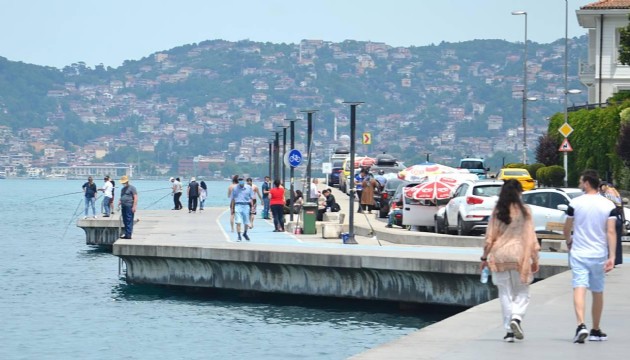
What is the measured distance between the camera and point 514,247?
1598 centimetres

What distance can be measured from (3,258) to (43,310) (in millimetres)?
24989

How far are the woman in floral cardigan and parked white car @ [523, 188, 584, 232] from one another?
1788 cm

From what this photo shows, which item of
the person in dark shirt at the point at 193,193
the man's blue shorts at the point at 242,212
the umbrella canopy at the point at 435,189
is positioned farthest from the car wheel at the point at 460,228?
the person in dark shirt at the point at 193,193

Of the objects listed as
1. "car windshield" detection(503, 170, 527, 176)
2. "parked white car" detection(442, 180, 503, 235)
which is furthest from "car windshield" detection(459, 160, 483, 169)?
"parked white car" detection(442, 180, 503, 235)

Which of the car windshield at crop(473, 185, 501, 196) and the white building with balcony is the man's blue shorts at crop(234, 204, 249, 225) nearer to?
the car windshield at crop(473, 185, 501, 196)

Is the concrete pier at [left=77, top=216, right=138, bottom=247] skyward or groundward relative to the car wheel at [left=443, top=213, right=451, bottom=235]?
groundward

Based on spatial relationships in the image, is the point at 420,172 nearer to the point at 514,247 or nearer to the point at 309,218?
the point at 309,218

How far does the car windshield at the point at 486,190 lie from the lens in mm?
36156

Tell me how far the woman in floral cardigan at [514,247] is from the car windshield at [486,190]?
790 inches

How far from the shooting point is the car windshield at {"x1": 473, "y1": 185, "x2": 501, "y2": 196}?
3616 centimetres

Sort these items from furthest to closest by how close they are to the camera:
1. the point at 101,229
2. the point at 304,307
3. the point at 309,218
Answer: the point at 101,229 < the point at 309,218 < the point at 304,307

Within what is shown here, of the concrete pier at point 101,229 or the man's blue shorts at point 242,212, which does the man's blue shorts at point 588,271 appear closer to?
the man's blue shorts at point 242,212

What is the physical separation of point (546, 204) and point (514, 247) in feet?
61.6

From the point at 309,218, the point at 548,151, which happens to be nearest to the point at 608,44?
the point at 548,151
